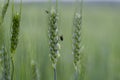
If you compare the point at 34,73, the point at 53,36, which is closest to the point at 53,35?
the point at 53,36

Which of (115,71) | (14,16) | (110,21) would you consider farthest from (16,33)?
(110,21)

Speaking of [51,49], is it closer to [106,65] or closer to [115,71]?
[106,65]

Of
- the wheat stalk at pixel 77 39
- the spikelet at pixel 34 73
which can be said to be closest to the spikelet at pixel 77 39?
the wheat stalk at pixel 77 39

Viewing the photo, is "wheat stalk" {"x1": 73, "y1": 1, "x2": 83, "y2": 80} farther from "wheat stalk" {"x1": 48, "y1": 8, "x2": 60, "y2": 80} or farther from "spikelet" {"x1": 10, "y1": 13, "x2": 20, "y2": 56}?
"spikelet" {"x1": 10, "y1": 13, "x2": 20, "y2": 56}

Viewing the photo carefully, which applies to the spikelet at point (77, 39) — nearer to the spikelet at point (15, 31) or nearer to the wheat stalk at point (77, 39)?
the wheat stalk at point (77, 39)

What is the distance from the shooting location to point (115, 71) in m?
2.73

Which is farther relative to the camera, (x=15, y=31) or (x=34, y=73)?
Result: (x=34, y=73)

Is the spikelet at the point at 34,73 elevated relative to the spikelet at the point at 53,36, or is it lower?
lower

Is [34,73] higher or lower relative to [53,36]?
lower

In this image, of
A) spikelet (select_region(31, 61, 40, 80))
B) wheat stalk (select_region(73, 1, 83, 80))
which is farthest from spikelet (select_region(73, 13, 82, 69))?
spikelet (select_region(31, 61, 40, 80))

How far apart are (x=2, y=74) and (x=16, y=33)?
10cm

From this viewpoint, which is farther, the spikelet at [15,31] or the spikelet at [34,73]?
the spikelet at [34,73]

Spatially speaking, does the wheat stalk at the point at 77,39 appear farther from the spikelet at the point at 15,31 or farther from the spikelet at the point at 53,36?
the spikelet at the point at 15,31

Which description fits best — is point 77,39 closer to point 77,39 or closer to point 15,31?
point 77,39
